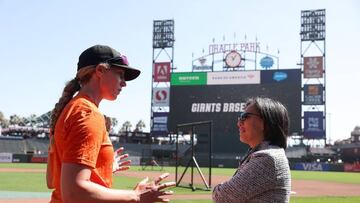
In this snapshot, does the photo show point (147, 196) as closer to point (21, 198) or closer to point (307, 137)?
point (21, 198)

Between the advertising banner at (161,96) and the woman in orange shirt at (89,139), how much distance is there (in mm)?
59875

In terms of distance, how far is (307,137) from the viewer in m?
59.1

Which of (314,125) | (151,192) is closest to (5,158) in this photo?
(314,125)

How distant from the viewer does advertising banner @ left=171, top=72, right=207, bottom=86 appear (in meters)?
59.2

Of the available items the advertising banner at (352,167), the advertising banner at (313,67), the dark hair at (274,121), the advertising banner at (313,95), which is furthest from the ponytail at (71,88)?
the advertising banner at (313,67)

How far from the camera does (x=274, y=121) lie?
3486mm

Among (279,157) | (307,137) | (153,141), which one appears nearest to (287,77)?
(307,137)

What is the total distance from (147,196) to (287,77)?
5514cm

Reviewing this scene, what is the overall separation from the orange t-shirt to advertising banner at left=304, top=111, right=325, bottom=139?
5826 centimetres

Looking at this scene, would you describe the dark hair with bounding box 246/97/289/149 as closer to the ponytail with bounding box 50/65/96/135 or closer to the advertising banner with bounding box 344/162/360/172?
the ponytail with bounding box 50/65/96/135

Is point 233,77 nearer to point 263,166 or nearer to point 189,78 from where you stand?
point 189,78

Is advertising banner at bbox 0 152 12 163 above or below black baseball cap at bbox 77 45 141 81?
below

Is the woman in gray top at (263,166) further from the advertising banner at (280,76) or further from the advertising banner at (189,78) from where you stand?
the advertising banner at (189,78)

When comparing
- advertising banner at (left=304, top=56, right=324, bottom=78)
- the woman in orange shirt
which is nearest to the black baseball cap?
the woman in orange shirt
